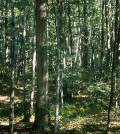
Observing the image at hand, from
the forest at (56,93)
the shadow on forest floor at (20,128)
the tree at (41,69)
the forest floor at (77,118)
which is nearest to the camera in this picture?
the forest at (56,93)

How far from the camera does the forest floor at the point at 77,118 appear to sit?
668 inches

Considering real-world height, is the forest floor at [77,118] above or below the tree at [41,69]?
below

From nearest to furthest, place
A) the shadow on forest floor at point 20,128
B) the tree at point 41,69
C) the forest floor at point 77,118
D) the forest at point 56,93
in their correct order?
the forest at point 56,93 < the tree at point 41,69 < the shadow on forest floor at point 20,128 < the forest floor at point 77,118

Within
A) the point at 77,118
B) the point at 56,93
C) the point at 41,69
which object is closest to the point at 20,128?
the point at 41,69

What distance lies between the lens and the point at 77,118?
20453 mm

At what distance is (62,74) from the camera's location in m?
21.0

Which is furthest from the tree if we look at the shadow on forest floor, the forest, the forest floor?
the forest floor

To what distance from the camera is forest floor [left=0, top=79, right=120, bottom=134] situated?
55.7ft

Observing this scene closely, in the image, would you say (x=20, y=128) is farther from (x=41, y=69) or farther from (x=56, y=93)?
(x=56, y=93)

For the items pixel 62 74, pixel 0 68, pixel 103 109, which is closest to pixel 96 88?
pixel 103 109

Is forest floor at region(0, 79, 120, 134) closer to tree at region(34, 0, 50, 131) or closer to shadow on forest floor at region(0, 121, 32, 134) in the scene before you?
shadow on forest floor at region(0, 121, 32, 134)

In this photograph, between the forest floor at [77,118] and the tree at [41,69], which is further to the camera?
the forest floor at [77,118]

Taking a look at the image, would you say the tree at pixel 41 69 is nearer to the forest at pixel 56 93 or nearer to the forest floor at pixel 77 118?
the forest at pixel 56 93

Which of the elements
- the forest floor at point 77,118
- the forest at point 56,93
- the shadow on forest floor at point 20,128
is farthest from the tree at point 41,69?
the forest floor at point 77,118
